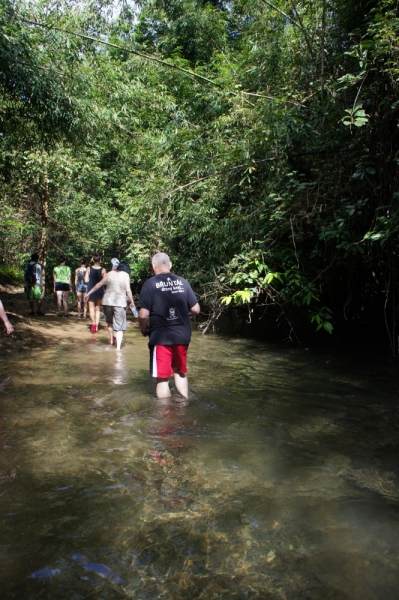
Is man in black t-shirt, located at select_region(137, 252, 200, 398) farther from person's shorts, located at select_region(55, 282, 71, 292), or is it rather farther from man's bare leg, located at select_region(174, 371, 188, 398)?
person's shorts, located at select_region(55, 282, 71, 292)

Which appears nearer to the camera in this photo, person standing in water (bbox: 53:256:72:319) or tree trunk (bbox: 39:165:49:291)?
person standing in water (bbox: 53:256:72:319)

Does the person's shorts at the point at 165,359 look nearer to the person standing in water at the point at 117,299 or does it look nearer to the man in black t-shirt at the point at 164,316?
the man in black t-shirt at the point at 164,316

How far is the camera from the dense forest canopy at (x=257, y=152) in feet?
24.4

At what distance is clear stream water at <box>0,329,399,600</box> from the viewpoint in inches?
100

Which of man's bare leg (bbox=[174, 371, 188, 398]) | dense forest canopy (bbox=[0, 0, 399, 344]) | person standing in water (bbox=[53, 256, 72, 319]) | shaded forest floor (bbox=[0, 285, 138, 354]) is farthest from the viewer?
person standing in water (bbox=[53, 256, 72, 319])

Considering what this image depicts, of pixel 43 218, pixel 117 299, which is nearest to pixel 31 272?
pixel 117 299

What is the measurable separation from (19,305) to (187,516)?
1500cm

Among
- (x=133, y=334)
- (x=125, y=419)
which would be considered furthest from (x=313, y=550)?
(x=133, y=334)

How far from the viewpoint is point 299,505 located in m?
3.29

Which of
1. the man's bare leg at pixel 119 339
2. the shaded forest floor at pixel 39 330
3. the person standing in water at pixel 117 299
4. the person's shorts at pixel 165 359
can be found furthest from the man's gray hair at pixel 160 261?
the shaded forest floor at pixel 39 330

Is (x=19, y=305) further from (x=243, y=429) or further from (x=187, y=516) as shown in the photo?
(x=187, y=516)

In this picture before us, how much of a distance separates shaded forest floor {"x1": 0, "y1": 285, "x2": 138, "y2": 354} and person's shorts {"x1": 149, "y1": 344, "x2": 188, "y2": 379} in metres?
4.83

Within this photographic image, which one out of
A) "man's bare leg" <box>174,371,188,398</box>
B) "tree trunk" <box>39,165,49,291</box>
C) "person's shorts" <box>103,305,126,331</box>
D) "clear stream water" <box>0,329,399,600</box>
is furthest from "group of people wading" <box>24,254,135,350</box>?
"man's bare leg" <box>174,371,188,398</box>

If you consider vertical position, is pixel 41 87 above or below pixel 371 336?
above
